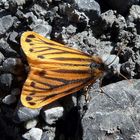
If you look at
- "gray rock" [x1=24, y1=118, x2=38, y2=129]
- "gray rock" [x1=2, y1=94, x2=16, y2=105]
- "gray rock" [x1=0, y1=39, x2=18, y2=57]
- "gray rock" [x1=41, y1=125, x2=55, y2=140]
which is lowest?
"gray rock" [x1=41, y1=125, x2=55, y2=140]

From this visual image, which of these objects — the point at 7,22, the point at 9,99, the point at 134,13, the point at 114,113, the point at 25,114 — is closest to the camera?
the point at 114,113

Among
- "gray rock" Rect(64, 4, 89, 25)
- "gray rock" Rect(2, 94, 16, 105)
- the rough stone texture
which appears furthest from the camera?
"gray rock" Rect(64, 4, 89, 25)

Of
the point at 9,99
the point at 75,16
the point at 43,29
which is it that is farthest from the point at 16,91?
the point at 75,16

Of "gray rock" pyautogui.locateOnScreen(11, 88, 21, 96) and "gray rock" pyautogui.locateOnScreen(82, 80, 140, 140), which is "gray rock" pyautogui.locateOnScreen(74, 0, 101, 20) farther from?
"gray rock" pyautogui.locateOnScreen(11, 88, 21, 96)

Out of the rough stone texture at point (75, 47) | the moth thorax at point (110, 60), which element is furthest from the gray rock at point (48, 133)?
the moth thorax at point (110, 60)

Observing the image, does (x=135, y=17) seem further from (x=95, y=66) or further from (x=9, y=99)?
(x=9, y=99)

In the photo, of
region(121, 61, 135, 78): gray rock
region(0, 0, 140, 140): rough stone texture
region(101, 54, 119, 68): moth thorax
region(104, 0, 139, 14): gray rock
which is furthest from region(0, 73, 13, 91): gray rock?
region(104, 0, 139, 14): gray rock

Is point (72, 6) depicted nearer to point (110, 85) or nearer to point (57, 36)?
point (57, 36)
